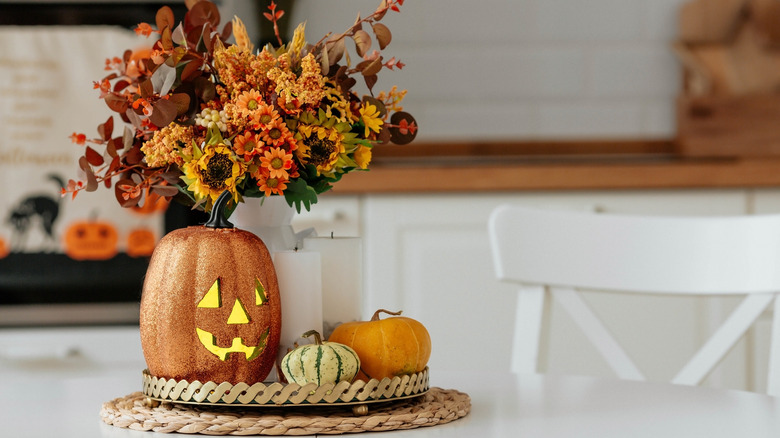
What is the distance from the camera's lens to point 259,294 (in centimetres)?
67

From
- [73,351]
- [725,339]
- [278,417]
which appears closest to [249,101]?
[278,417]

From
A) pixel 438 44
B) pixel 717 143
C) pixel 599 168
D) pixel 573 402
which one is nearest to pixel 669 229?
pixel 573 402

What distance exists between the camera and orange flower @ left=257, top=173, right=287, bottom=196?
0.67 metres

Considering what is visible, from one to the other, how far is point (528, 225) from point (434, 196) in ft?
2.71

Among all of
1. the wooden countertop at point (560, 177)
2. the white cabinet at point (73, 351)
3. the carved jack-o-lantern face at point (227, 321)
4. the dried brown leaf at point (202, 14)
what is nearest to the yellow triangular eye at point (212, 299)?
the carved jack-o-lantern face at point (227, 321)

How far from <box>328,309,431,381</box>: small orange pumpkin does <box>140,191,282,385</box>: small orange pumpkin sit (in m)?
0.07

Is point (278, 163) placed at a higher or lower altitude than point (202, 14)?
lower

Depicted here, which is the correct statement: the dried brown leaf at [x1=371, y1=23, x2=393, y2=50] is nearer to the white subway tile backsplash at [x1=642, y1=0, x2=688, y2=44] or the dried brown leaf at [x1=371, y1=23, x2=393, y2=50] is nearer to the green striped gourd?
the green striped gourd

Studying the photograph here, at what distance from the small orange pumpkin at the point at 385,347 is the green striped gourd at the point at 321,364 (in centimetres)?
2

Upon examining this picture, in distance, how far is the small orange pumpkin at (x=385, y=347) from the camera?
683 mm

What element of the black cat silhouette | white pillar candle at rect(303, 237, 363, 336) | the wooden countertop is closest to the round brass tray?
white pillar candle at rect(303, 237, 363, 336)

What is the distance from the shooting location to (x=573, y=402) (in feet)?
2.51

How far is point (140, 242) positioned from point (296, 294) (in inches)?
59.8

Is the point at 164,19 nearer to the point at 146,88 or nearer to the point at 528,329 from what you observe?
the point at 146,88
